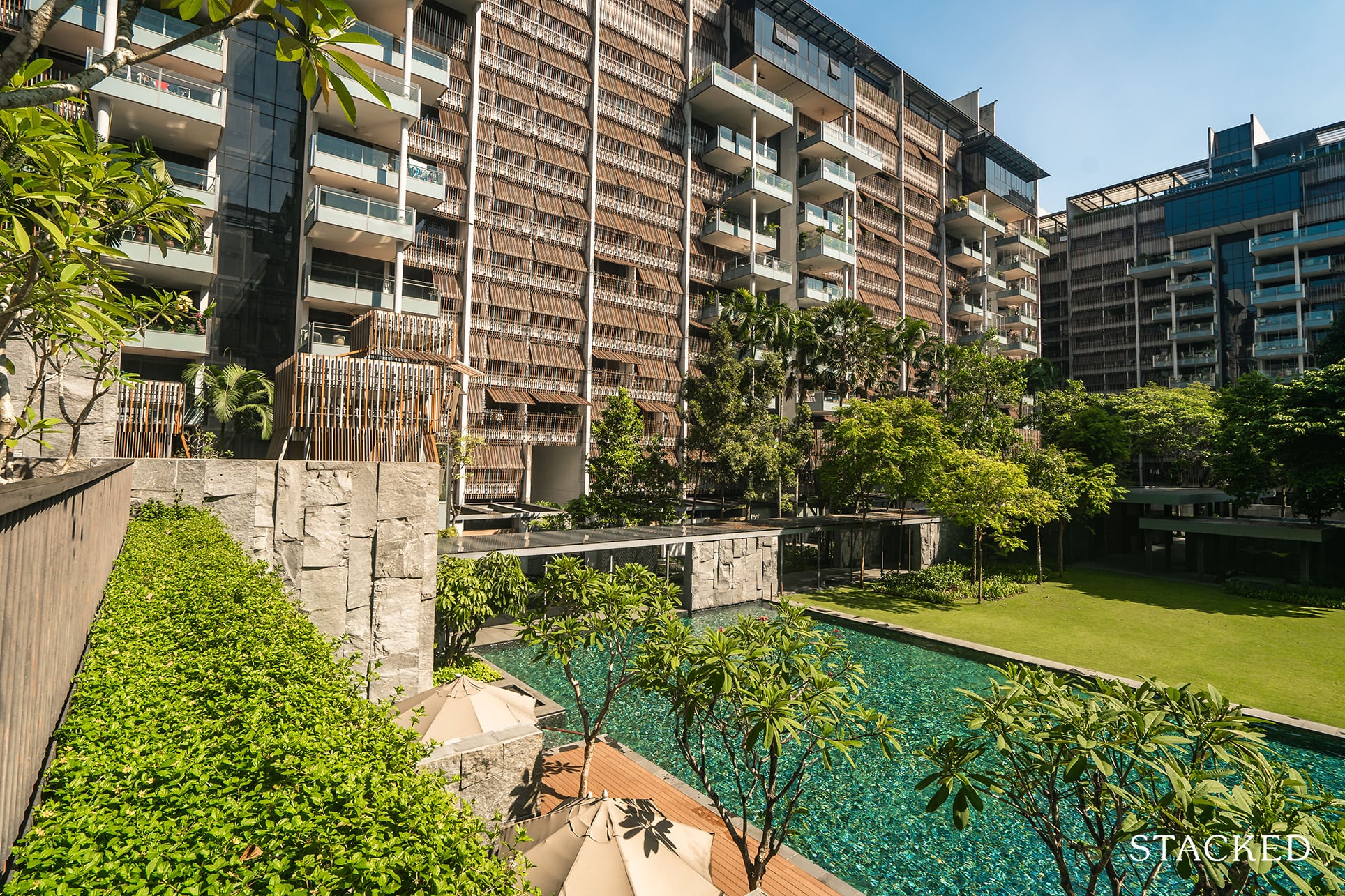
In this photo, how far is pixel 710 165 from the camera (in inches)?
1785

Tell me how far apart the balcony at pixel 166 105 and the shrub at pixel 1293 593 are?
154 feet

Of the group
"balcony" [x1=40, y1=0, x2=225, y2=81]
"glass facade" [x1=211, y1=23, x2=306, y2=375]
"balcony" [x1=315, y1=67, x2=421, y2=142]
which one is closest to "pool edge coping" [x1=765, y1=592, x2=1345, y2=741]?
"glass facade" [x1=211, y1=23, x2=306, y2=375]

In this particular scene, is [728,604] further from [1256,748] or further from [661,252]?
[661,252]

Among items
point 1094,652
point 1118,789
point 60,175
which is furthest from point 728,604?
point 60,175

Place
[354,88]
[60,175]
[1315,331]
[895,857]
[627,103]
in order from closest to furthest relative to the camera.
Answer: [60,175] < [895,857] < [354,88] < [627,103] < [1315,331]

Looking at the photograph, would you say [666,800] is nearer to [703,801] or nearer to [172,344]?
[703,801]

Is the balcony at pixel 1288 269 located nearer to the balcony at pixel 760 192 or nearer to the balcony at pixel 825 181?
the balcony at pixel 825 181

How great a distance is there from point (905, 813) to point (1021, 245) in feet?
222

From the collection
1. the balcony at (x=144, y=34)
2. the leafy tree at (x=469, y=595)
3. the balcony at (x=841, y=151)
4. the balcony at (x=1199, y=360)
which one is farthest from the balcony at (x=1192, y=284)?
the balcony at (x=144, y=34)

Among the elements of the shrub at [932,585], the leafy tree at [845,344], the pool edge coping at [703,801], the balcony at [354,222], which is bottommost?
the pool edge coping at [703,801]

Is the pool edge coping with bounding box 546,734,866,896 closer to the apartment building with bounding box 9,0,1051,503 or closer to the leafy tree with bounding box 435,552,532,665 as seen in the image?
the leafy tree with bounding box 435,552,532,665

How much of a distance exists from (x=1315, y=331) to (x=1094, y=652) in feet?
221

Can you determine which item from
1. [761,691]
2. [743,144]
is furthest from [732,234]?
[761,691]

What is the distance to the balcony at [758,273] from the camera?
4328 cm
